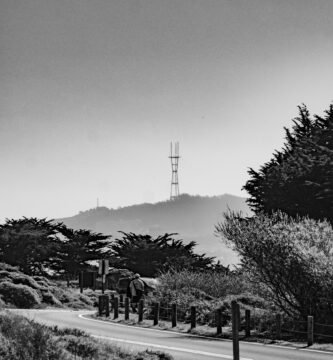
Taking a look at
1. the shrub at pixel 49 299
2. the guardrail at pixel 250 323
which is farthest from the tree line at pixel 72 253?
the guardrail at pixel 250 323

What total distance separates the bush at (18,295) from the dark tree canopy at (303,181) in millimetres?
15216

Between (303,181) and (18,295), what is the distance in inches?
687

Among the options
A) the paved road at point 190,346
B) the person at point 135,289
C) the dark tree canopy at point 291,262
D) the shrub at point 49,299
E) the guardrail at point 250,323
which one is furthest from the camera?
the shrub at point 49,299

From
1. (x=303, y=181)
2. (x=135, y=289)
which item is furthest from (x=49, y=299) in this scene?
(x=303, y=181)

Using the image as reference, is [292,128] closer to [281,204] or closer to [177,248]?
[281,204]

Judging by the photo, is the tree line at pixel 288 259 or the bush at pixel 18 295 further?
the bush at pixel 18 295

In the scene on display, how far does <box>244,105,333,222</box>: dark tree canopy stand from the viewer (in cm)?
3781

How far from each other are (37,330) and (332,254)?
12444 millimetres

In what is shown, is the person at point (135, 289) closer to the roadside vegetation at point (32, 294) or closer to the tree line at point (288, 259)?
the roadside vegetation at point (32, 294)

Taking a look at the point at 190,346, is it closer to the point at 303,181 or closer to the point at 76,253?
the point at 303,181

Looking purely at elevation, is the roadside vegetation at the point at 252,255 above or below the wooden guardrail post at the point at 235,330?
above

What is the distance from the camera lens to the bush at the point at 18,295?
3450 centimetres

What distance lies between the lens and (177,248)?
58.9 meters

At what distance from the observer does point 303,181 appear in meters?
39.3
